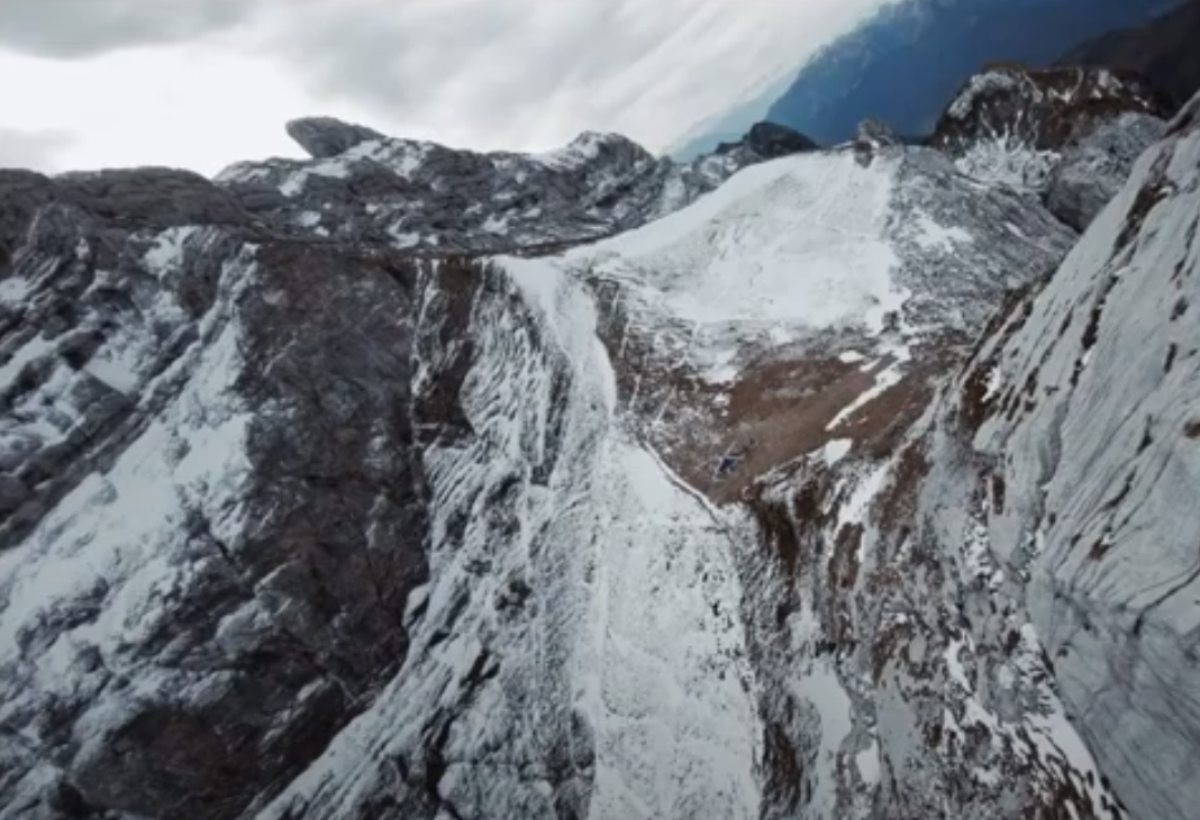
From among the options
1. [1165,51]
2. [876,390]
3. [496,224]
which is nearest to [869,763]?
[876,390]

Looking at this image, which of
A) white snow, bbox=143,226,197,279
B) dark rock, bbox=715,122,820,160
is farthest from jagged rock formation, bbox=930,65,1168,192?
white snow, bbox=143,226,197,279

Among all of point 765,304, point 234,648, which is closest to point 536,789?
point 234,648

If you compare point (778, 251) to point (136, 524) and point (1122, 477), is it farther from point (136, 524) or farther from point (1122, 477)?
point (1122, 477)

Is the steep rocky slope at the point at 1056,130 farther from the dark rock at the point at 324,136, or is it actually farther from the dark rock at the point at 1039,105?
the dark rock at the point at 324,136

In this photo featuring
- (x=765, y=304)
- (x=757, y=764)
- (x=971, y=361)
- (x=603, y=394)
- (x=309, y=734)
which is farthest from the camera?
(x=765, y=304)

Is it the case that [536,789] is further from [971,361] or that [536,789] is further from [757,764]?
[971,361]

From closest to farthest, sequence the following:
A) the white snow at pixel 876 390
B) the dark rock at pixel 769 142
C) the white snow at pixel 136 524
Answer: the white snow at pixel 876 390, the white snow at pixel 136 524, the dark rock at pixel 769 142

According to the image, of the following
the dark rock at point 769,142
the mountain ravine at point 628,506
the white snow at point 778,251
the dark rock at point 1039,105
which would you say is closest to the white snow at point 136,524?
the mountain ravine at point 628,506

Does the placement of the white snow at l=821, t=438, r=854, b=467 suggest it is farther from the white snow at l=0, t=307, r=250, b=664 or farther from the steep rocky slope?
the steep rocky slope
